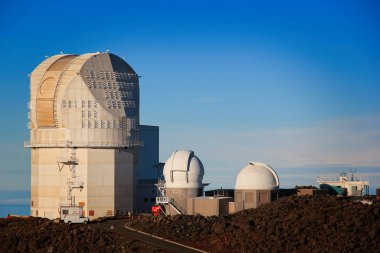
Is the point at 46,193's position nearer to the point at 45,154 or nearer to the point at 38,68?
the point at 45,154

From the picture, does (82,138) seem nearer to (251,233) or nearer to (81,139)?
(81,139)

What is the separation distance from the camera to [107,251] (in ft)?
211

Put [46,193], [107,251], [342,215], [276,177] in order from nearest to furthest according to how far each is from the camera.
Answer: [107,251] → [342,215] → [276,177] → [46,193]

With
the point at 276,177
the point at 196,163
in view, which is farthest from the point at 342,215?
the point at 196,163

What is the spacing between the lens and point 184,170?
90.4 metres

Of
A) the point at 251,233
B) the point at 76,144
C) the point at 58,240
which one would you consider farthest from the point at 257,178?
the point at 58,240

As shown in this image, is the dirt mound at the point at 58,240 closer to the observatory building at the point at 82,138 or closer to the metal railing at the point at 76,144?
the observatory building at the point at 82,138

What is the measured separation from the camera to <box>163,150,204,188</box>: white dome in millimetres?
90500

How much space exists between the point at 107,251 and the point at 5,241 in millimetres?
7636

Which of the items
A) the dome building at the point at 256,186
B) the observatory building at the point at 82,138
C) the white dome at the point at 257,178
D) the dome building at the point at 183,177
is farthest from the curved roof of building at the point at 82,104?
the dome building at the point at 256,186

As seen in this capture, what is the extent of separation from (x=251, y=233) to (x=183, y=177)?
23938 millimetres

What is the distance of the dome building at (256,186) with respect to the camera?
8625 cm

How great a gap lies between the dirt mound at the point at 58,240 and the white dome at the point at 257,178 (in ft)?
69.3

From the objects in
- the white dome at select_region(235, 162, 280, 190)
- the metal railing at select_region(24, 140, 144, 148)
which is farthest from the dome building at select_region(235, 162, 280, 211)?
the metal railing at select_region(24, 140, 144, 148)
